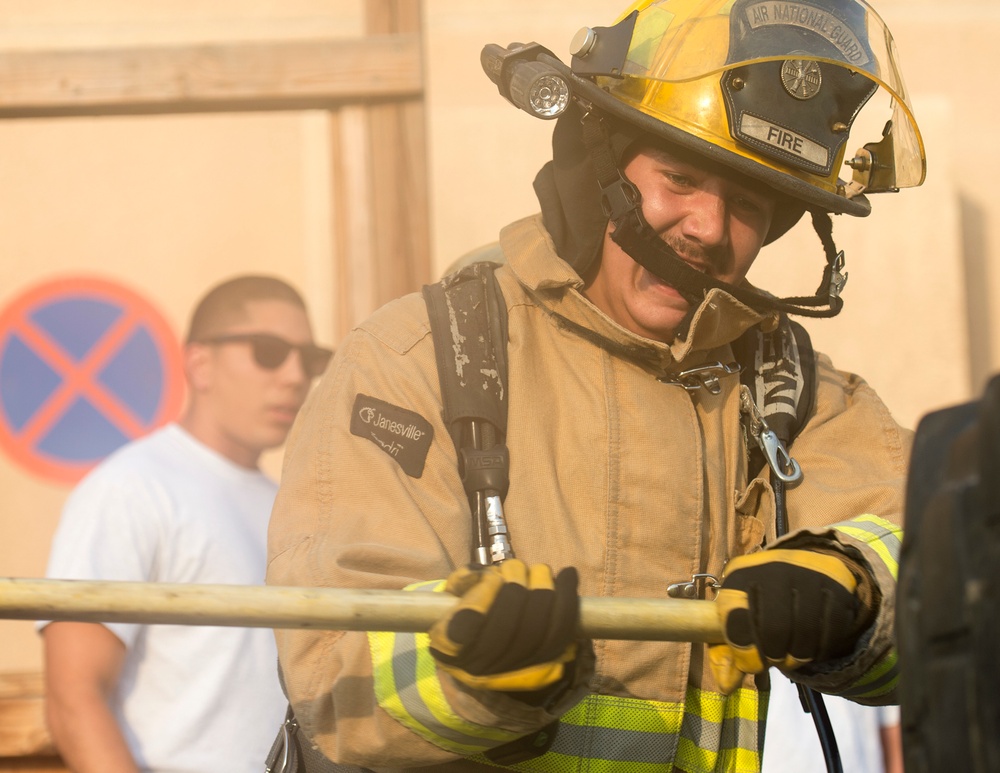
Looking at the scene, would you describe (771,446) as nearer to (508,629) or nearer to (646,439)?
(646,439)

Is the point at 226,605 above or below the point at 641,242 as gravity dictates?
below

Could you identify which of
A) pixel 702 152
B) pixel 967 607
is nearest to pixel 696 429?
pixel 702 152

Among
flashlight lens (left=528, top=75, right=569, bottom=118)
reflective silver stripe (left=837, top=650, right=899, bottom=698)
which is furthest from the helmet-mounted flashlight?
reflective silver stripe (left=837, top=650, right=899, bottom=698)

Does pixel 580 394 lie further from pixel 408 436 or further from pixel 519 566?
pixel 519 566

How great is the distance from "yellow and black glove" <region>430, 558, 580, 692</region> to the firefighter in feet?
0.18

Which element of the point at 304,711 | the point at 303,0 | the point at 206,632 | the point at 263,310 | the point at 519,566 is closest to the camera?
the point at 519,566

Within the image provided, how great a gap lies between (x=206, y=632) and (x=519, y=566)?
1.84 m

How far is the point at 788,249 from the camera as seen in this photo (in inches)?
179

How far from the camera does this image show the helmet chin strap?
91.7 inches

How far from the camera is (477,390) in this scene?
2201mm

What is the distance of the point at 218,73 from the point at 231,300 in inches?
29.3

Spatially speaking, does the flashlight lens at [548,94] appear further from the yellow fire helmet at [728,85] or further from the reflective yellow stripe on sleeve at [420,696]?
the reflective yellow stripe on sleeve at [420,696]

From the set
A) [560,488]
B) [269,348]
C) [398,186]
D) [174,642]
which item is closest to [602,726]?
[560,488]

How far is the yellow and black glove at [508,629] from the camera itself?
173 cm
